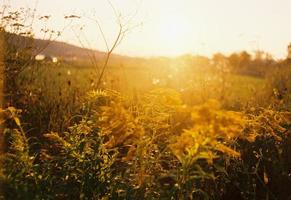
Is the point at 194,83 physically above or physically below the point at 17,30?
below

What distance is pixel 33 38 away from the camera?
741 centimetres

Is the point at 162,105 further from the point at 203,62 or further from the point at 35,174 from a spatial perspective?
the point at 203,62

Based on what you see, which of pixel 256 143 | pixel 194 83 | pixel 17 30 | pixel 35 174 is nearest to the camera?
pixel 35 174

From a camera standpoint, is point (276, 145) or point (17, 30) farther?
point (17, 30)

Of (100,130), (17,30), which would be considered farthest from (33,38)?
(100,130)

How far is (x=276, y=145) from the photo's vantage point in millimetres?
5320

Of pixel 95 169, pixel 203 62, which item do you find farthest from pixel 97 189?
pixel 203 62

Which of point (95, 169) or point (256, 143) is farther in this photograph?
point (256, 143)

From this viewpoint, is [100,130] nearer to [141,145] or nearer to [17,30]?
[141,145]

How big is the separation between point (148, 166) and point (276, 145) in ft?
6.09

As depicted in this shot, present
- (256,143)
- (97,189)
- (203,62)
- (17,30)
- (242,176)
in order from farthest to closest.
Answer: (203,62) → (17,30) → (256,143) → (242,176) → (97,189)

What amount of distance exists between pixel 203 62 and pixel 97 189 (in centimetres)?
911

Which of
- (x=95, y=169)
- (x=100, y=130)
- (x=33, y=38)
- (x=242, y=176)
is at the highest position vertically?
(x=33, y=38)

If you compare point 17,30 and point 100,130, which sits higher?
point 17,30
